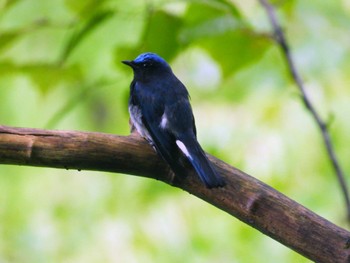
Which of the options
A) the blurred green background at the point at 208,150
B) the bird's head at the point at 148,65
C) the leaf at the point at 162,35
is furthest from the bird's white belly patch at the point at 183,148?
the blurred green background at the point at 208,150

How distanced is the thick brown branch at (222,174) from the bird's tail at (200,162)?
7cm

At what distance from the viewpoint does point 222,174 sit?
2.35m

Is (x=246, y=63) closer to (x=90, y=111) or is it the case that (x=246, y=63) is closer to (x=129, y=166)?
(x=129, y=166)

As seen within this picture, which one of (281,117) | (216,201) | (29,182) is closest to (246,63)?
(216,201)

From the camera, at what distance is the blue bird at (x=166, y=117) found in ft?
7.81

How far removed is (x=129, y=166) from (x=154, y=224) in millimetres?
2032

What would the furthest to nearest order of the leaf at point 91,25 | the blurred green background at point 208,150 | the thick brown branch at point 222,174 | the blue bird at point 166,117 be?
the blurred green background at point 208,150 → the leaf at point 91,25 → the blue bird at point 166,117 → the thick brown branch at point 222,174

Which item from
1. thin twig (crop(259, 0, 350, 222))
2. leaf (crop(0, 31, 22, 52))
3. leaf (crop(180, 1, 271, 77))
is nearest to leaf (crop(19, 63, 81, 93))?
leaf (crop(0, 31, 22, 52))

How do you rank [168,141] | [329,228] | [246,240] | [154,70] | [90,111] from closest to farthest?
[329,228] < [168,141] < [154,70] < [246,240] < [90,111]

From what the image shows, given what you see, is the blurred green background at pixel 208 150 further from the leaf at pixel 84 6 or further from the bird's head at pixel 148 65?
the leaf at pixel 84 6

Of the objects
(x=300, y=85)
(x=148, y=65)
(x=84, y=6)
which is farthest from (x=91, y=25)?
(x=148, y=65)

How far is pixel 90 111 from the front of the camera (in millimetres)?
5234

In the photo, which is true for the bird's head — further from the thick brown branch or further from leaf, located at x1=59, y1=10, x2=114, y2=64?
the thick brown branch

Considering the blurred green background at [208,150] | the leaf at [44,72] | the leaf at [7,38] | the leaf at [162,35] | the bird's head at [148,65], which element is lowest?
the blurred green background at [208,150]
